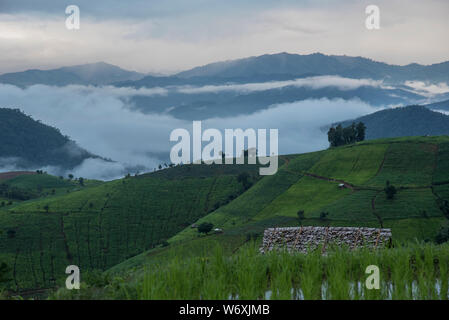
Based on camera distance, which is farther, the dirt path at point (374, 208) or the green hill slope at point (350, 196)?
the green hill slope at point (350, 196)

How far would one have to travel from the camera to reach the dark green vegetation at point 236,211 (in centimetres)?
12585

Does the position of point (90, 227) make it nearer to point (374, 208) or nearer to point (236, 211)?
point (236, 211)

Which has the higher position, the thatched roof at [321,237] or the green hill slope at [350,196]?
the green hill slope at [350,196]

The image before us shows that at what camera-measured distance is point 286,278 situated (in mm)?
19156

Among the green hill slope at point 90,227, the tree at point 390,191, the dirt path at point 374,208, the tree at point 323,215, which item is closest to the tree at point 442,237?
the dirt path at point 374,208

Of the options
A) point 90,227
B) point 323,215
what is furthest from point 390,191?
point 90,227

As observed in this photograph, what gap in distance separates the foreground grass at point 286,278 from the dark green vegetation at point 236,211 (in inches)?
3664

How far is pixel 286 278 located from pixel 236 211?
145248 millimetres

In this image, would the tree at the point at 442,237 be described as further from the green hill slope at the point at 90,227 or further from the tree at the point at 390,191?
the green hill slope at the point at 90,227
